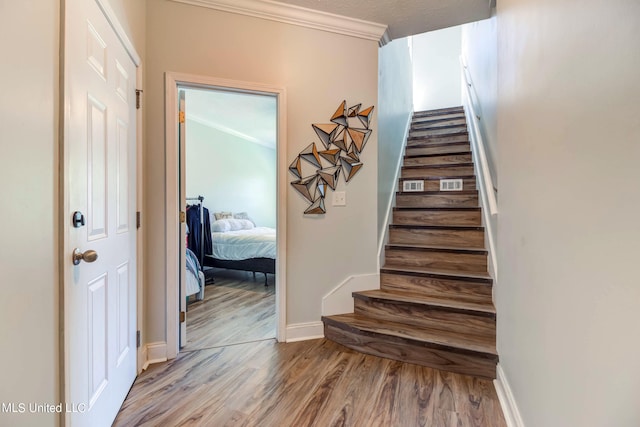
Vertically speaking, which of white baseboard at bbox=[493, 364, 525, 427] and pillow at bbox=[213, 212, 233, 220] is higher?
pillow at bbox=[213, 212, 233, 220]

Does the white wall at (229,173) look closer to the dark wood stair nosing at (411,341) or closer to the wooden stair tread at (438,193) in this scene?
the wooden stair tread at (438,193)

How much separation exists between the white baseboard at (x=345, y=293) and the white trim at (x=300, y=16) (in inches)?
78.5

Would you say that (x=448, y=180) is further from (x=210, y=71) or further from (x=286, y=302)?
(x=210, y=71)

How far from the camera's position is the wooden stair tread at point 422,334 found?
183 cm

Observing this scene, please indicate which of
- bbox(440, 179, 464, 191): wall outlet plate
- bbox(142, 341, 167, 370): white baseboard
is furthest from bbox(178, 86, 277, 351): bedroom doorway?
bbox(440, 179, 464, 191): wall outlet plate

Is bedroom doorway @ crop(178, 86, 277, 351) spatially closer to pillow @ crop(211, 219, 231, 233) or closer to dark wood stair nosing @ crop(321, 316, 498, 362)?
pillow @ crop(211, 219, 231, 233)

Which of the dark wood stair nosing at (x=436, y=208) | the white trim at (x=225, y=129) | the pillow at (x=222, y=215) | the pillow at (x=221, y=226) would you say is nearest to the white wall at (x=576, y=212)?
the dark wood stair nosing at (x=436, y=208)

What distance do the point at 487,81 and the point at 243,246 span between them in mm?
3435

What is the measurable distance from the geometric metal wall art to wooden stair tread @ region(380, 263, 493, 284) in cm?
81

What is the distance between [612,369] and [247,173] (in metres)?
6.51

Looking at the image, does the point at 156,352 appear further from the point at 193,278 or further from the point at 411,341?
the point at 411,341

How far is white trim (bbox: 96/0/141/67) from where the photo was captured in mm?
1294

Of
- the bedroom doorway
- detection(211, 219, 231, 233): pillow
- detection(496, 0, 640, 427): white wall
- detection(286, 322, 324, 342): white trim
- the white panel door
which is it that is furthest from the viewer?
detection(211, 219, 231, 233): pillow

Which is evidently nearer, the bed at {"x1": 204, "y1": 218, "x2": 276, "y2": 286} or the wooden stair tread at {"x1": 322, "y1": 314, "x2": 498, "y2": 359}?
the wooden stair tread at {"x1": 322, "y1": 314, "x2": 498, "y2": 359}
